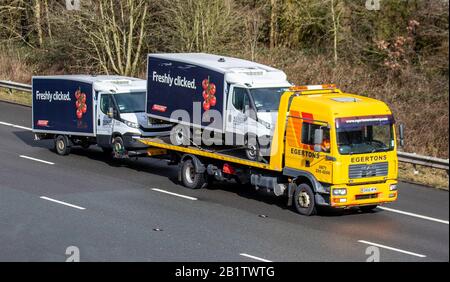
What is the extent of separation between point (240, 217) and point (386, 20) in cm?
1545

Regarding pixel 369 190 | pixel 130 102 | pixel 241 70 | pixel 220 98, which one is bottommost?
pixel 369 190

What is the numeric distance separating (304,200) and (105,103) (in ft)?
27.5

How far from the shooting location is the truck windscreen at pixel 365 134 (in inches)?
699

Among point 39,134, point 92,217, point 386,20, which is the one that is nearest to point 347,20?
point 386,20

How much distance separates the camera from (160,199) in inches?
794

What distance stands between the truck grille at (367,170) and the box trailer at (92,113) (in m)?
6.95

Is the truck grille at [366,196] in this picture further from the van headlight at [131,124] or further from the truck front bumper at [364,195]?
the van headlight at [131,124]

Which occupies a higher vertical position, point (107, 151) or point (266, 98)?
point (266, 98)

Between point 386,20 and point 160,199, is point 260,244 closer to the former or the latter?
point 160,199

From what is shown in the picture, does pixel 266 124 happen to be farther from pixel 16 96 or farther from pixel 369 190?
pixel 16 96

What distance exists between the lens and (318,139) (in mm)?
17688

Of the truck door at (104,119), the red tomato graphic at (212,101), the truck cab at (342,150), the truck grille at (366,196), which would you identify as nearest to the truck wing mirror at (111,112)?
the truck door at (104,119)
